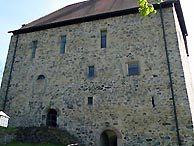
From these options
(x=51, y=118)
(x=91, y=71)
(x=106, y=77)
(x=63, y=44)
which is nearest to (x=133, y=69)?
(x=106, y=77)

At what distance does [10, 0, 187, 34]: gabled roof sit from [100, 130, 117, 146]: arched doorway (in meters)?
8.27

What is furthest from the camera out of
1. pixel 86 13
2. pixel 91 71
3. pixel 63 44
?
pixel 86 13

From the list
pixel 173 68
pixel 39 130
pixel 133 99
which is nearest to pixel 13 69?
pixel 39 130

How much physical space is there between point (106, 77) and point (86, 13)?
19.7ft

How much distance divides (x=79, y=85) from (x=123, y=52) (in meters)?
3.69

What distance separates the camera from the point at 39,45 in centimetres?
1897

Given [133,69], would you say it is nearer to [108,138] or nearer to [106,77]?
[106,77]

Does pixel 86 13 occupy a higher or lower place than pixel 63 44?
higher

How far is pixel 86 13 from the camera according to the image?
740 inches

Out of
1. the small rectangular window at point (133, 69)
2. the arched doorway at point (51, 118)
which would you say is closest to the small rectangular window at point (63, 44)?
the arched doorway at point (51, 118)

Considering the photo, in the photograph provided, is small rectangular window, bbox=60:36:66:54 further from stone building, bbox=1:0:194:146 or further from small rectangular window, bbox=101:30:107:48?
small rectangular window, bbox=101:30:107:48

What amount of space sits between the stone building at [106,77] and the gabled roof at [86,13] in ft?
0.26

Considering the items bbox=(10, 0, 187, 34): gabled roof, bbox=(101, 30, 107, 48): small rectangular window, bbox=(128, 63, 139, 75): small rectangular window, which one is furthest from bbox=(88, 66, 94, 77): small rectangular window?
bbox=(10, 0, 187, 34): gabled roof

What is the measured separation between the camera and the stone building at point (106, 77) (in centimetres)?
1375
